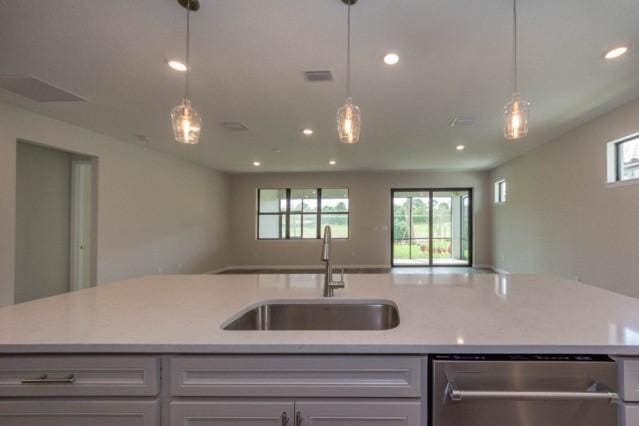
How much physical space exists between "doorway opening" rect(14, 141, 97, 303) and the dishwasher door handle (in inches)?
197

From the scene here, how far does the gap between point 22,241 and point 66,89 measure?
2551 millimetres

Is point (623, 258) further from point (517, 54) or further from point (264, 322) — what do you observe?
point (264, 322)

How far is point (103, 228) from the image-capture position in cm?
446

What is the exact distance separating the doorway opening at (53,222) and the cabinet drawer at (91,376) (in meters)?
4.05

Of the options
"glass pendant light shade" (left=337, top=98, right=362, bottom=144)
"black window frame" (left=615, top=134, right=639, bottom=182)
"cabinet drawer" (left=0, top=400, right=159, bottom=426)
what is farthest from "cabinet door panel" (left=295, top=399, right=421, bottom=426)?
"black window frame" (left=615, top=134, right=639, bottom=182)

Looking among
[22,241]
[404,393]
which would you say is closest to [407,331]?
[404,393]

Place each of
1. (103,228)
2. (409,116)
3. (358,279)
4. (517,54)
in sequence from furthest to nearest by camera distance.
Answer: (103,228)
(409,116)
(517,54)
(358,279)

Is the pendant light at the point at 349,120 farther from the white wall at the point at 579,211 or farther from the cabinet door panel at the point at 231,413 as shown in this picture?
the white wall at the point at 579,211

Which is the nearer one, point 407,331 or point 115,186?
point 407,331

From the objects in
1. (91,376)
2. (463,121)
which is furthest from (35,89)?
(463,121)

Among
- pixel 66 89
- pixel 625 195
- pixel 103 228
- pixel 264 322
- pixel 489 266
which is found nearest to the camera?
pixel 264 322

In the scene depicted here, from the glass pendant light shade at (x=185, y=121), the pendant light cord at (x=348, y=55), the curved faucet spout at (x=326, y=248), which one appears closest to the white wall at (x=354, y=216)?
the pendant light cord at (x=348, y=55)

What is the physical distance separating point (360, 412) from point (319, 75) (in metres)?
2.51

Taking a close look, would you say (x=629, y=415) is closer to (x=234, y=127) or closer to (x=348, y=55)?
(x=348, y=55)
